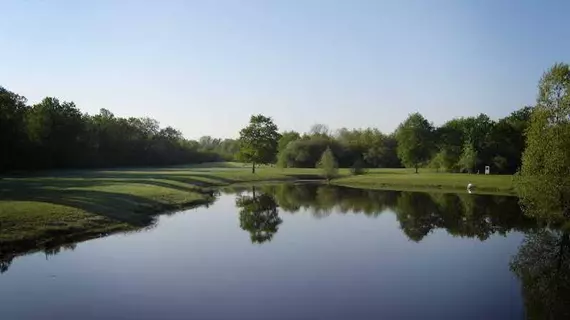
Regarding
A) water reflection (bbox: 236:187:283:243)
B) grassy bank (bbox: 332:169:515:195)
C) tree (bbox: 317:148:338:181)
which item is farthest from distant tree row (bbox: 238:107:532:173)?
water reflection (bbox: 236:187:283:243)

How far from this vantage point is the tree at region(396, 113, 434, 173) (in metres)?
89.5

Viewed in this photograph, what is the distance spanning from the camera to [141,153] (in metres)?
117

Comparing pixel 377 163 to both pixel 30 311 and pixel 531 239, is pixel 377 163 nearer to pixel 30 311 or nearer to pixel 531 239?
pixel 531 239

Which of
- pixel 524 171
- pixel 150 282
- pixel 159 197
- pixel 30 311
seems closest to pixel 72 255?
pixel 150 282

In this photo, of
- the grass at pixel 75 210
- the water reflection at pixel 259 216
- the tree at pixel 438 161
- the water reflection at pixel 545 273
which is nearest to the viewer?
the water reflection at pixel 545 273

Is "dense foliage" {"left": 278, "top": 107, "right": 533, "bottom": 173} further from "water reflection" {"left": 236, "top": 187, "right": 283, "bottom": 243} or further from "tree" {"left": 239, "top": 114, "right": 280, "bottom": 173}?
"water reflection" {"left": 236, "top": 187, "right": 283, "bottom": 243}

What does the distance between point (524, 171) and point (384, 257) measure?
9.13 m

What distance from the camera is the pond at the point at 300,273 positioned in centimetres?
1584

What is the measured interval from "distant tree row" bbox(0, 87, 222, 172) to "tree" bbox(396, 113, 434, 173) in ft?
199

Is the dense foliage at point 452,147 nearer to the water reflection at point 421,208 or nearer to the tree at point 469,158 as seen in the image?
the tree at point 469,158

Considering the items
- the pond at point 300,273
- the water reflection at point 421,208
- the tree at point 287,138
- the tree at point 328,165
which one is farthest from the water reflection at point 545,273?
the tree at point 287,138

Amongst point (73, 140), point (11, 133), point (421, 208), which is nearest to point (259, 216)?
point (421, 208)

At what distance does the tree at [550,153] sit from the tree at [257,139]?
66159 millimetres

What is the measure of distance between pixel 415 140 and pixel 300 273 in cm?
7341
